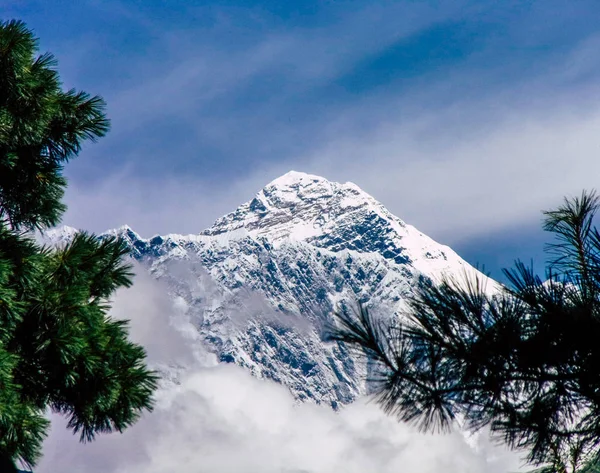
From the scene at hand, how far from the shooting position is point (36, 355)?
653cm

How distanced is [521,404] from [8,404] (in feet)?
13.0

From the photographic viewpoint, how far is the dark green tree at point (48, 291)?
6.33 m

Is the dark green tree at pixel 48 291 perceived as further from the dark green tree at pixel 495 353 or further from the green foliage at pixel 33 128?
the dark green tree at pixel 495 353

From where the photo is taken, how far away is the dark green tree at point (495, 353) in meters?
5.54

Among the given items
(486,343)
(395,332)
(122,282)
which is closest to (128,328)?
(122,282)

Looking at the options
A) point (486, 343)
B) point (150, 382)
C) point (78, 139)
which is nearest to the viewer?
point (486, 343)

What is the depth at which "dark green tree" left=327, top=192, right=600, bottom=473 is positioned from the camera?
218 inches

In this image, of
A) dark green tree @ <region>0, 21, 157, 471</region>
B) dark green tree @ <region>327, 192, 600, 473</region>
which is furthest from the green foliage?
dark green tree @ <region>327, 192, 600, 473</region>

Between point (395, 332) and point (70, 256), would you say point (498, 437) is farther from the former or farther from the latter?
point (70, 256)

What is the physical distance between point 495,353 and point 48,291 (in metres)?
3.81

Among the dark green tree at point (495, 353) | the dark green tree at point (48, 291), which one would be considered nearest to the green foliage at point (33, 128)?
the dark green tree at point (48, 291)

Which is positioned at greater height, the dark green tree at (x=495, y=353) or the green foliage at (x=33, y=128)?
the green foliage at (x=33, y=128)

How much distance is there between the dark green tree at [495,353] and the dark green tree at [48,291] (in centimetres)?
251

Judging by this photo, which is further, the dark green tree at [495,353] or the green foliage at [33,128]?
the green foliage at [33,128]
